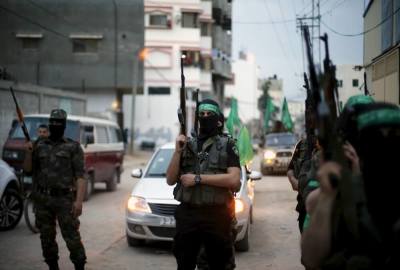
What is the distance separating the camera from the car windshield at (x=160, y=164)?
27.7 ft

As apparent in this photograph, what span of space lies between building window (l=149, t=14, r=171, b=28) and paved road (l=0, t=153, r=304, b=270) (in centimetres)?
3303

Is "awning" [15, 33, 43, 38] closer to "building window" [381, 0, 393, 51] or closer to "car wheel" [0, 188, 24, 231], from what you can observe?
"car wheel" [0, 188, 24, 231]

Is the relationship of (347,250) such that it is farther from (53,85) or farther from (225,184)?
(53,85)

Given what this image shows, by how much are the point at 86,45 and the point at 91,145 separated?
2414 centimetres

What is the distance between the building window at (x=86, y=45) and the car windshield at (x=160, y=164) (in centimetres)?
2819

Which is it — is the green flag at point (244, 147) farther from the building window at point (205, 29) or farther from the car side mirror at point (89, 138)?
the building window at point (205, 29)

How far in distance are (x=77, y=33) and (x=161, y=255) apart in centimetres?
3010

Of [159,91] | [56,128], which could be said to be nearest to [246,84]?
[159,91]

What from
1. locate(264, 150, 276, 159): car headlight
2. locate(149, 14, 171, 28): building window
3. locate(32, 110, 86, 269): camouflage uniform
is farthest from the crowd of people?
locate(149, 14, 171, 28): building window

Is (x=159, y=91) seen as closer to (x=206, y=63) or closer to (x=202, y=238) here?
(x=206, y=63)

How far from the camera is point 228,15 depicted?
167 feet

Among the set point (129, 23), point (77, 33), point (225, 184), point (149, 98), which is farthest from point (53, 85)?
point (225, 184)

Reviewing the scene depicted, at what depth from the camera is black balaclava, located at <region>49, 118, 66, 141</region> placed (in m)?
5.52

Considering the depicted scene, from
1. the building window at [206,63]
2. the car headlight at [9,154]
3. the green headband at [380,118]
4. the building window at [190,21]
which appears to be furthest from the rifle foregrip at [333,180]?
the building window at [206,63]
